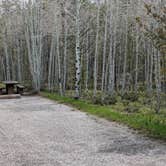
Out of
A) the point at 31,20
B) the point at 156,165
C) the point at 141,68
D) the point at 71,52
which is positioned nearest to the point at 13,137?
the point at 156,165

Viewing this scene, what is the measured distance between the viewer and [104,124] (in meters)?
8.98

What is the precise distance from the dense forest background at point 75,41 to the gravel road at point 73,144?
551 cm

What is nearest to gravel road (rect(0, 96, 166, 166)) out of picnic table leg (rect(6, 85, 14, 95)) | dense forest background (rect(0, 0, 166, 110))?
dense forest background (rect(0, 0, 166, 110))

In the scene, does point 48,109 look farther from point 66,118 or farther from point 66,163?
point 66,163

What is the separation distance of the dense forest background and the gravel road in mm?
5506

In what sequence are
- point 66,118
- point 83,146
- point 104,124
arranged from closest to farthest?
point 83,146, point 104,124, point 66,118

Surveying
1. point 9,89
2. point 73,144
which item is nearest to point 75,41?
point 9,89

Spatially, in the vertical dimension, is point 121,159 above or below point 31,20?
below

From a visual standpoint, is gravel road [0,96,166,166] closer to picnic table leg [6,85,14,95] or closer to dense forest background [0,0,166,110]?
dense forest background [0,0,166,110]

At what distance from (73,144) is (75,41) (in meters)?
16.5

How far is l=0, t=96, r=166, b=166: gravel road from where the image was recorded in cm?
554

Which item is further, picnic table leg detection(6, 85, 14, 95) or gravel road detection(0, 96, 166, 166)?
picnic table leg detection(6, 85, 14, 95)

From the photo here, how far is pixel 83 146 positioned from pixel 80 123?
2633 mm

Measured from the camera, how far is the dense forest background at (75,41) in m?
18.8
